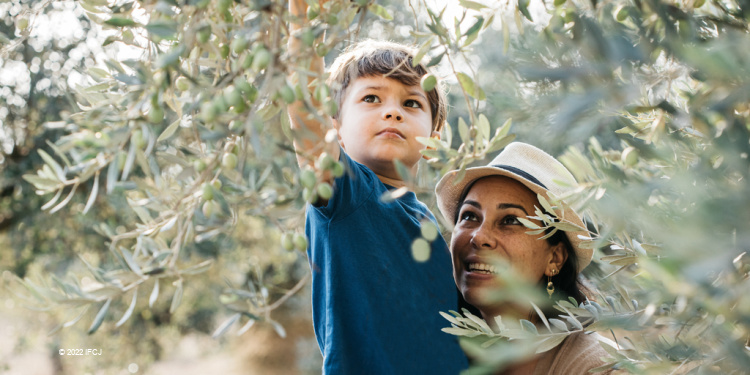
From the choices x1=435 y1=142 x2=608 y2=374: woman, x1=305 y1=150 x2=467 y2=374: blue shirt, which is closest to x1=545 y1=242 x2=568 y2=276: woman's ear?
x1=435 y1=142 x2=608 y2=374: woman

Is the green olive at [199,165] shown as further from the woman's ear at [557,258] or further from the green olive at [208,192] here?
the woman's ear at [557,258]

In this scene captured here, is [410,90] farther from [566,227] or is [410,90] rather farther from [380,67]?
[566,227]

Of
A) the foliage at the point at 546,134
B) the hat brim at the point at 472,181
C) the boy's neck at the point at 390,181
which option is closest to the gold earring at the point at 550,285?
the hat brim at the point at 472,181

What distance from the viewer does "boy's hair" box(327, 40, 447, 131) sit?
1.87 metres

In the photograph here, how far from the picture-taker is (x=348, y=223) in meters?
1.57

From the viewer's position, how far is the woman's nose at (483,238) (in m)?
1.95

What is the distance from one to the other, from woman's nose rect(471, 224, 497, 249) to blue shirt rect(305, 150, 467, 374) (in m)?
0.24

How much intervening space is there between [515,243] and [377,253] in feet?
1.86

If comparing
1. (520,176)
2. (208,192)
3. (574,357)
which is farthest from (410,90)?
(208,192)

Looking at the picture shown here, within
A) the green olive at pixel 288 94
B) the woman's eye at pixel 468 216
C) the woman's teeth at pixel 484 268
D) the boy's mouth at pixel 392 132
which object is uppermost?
the green olive at pixel 288 94

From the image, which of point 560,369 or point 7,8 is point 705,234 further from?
point 7,8

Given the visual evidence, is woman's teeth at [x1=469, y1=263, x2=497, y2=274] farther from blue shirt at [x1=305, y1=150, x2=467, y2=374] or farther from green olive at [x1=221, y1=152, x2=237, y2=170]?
green olive at [x1=221, y1=152, x2=237, y2=170]

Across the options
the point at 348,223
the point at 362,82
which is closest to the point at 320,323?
the point at 348,223

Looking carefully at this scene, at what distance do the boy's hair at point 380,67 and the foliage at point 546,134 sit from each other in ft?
2.48
